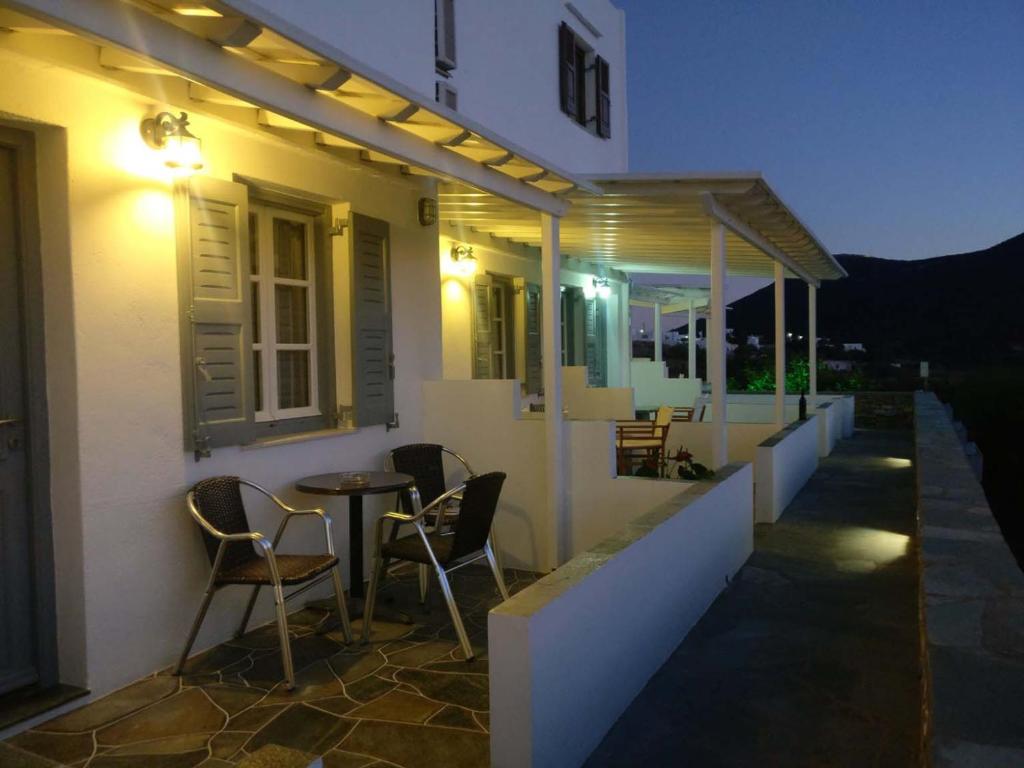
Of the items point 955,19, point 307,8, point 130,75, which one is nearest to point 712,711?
point 130,75

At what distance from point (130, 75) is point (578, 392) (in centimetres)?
643

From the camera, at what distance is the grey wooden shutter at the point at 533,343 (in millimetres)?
9023

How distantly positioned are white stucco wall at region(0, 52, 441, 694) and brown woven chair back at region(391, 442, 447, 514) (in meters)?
1.43

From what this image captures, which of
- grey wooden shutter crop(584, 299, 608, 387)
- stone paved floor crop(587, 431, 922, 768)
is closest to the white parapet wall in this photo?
stone paved floor crop(587, 431, 922, 768)

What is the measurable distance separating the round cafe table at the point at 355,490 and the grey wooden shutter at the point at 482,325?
307 cm

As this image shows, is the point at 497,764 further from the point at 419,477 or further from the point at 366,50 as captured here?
the point at 366,50

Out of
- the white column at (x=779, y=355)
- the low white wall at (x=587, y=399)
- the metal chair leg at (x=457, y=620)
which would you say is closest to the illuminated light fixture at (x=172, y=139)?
the metal chair leg at (x=457, y=620)

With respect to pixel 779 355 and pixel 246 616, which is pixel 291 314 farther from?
pixel 779 355

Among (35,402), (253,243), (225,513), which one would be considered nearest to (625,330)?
(253,243)

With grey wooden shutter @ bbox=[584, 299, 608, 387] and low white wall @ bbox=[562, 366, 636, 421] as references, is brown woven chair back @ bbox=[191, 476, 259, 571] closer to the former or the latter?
low white wall @ bbox=[562, 366, 636, 421]

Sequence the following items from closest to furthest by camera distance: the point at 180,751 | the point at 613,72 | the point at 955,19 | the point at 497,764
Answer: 1. the point at 497,764
2. the point at 180,751
3. the point at 613,72
4. the point at 955,19

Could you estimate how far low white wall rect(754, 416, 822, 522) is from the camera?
7348 millimetres

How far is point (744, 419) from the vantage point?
13461mm

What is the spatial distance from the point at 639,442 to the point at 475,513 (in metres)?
5.08
